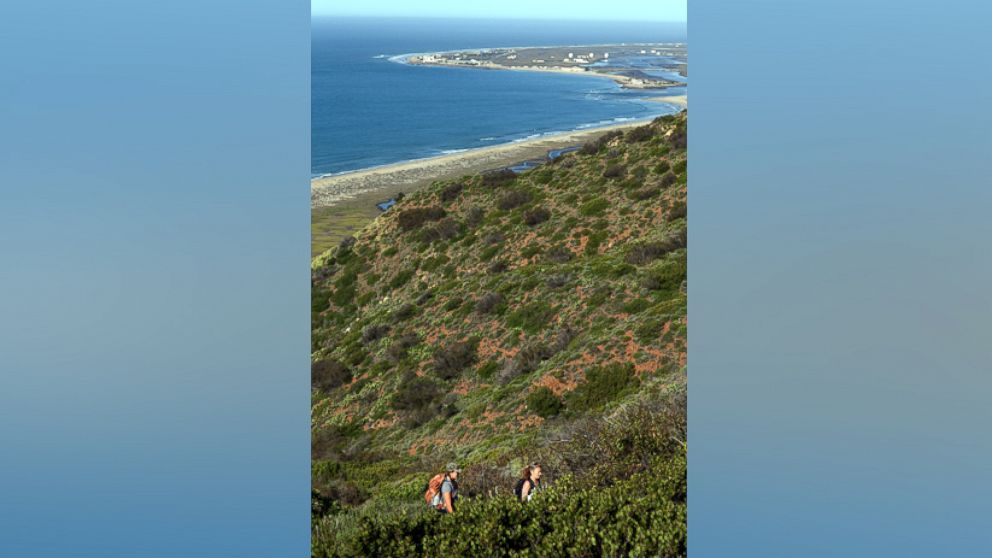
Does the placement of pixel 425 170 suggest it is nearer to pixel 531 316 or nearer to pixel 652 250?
pixel 652 250

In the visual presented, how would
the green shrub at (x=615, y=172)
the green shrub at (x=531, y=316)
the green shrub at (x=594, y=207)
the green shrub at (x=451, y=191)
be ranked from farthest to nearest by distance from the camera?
the green shrub at (x=451, y=191), the green shrub at (x=615, y=172), the green shrub at (x=594, y=207), the green shrub at (x=531, y=316)

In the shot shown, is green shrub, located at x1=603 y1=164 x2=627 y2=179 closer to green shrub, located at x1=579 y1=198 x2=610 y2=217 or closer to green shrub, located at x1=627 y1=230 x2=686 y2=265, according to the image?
green shrub, located at x1=579 y1=198 x2=610 y2=217

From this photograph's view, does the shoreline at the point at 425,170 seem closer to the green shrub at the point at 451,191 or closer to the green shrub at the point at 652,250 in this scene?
the green shrub at the point at 451,191

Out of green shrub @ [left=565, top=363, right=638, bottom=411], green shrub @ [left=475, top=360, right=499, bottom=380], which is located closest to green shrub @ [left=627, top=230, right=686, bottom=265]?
green shrub @ [left=475, top=360, right=499, bottom=380]

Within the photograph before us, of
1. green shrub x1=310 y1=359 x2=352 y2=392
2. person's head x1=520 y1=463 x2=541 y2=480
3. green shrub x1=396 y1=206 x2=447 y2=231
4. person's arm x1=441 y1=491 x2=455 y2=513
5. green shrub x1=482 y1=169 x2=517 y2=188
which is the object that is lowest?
green shrub x1=310 y1=359 x2=352 y2=392

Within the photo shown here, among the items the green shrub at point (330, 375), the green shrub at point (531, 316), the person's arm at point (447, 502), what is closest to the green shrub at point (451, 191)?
the green shrub at point (330, 375)
